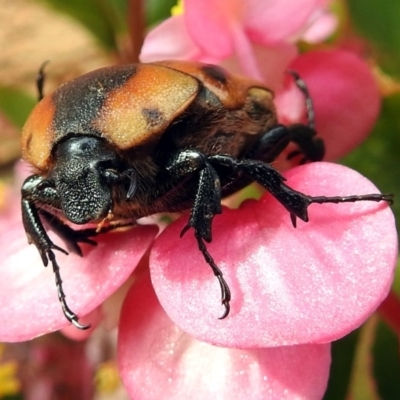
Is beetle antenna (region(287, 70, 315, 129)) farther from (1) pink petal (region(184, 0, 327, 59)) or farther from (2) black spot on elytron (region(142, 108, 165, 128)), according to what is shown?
(2) black spot on elytron (region(142, 108, 165, 128))

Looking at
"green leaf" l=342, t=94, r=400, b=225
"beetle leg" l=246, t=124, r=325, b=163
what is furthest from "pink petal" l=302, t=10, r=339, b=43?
"beetle leg" l=246, t=124, r=325, b=163

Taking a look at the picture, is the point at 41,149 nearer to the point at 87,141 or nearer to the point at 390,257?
the point at 87,141

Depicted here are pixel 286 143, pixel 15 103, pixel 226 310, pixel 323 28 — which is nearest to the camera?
pixel 226 310

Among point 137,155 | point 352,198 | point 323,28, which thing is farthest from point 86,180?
point 323,28

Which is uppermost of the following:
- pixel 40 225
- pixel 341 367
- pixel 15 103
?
pixel 40 225

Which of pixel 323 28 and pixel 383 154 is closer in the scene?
pixel 383 154

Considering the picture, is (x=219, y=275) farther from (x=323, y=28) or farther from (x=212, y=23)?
(x=323, y=28)
